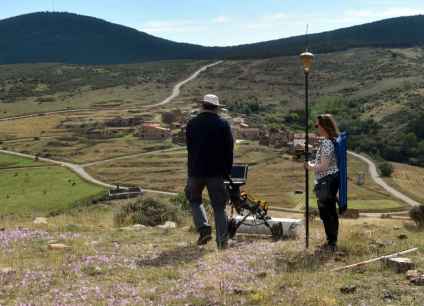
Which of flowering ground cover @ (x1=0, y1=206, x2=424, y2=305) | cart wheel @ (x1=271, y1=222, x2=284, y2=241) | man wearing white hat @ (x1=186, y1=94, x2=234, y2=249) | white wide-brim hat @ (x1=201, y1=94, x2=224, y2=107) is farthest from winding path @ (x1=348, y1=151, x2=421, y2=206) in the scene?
white wide-brim hat @ (x1=201, y1=94, x2=224, y2=107)

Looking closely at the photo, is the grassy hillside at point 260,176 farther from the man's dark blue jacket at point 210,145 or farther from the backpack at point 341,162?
the man's dark blue jacket at point 210,145

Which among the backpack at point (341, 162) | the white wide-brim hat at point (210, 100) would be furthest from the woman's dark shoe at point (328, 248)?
Result: the white wide-brim hat at point (210, 100)

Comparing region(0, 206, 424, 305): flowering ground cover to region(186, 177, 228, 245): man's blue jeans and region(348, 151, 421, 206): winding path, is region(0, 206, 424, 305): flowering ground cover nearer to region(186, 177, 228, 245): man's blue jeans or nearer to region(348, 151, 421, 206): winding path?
region(186, 177, 228, 245): man's blue jeans

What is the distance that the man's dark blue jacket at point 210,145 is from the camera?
9.29m

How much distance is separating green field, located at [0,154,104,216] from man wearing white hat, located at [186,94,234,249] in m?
47.7

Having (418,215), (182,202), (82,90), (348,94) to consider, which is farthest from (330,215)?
(82,90)

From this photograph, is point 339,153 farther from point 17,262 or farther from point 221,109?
point 17,262

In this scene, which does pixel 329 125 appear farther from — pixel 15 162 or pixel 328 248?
pixel 15 162

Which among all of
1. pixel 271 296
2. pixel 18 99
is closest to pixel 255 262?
pixel 271 296

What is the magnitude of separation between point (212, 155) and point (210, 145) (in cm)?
16

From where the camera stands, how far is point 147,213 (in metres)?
14.6

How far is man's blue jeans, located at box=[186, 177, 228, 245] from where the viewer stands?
943 cm

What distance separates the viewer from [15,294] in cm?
691

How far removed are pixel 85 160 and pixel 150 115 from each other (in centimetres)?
2763
